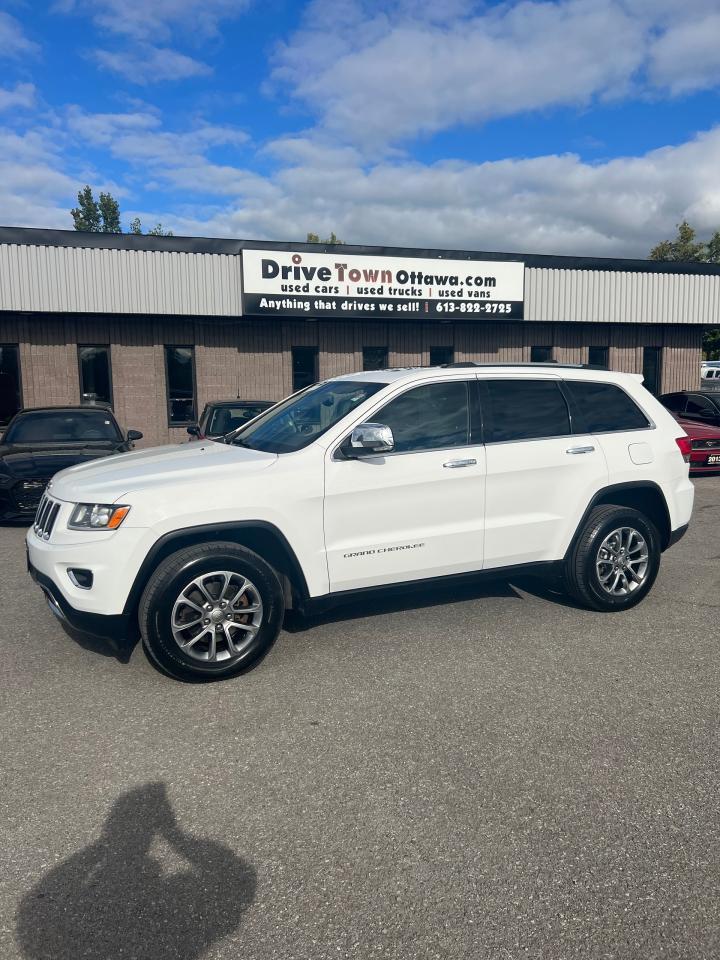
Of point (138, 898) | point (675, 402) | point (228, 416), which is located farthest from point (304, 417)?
point (675, 402)

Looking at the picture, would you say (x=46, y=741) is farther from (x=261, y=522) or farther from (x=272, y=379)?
(x=272, y=379)

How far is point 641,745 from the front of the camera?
3.59 m

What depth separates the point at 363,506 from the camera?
468 centimetres

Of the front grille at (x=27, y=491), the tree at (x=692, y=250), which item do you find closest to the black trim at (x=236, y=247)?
the front grille at (x=27, y=491)

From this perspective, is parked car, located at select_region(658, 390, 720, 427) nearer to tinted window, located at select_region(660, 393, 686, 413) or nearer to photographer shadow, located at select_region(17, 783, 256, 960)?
tinted window, located at select_region(660, 393, 686, 413)

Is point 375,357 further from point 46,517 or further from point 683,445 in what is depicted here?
point 46,517

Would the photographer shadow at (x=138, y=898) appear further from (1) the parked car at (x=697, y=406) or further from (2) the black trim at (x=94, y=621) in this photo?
(1) the parked car at (x=697, y=406)

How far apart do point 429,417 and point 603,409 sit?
60.4 inches

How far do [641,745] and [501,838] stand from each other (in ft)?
3.56

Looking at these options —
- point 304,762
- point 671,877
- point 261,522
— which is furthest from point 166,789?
point 671,877

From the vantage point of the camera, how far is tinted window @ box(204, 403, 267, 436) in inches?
437

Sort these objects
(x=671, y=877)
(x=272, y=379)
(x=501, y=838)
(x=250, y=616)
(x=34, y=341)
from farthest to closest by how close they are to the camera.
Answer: (x=272, y=379), (x=34, y=341), (x=250, y=616), (x=501, y=838), (x=671, y=877)

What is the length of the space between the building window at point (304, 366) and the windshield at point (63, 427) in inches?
315

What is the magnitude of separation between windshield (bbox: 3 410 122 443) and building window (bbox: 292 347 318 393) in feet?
26.3
